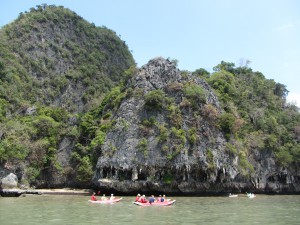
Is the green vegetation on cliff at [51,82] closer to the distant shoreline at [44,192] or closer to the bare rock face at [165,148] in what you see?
the distant shoreline at [44,192]

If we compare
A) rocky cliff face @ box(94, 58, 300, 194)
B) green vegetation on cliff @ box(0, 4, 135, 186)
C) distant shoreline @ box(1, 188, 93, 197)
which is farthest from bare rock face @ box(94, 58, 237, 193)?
green vegetation on cliff @ box(0, 4, 135, 186)

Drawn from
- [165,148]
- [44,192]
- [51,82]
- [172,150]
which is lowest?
[44,192]

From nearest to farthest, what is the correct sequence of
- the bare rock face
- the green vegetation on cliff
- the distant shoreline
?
the distant shoreline < the bare rock face < the green vegetation on cliff

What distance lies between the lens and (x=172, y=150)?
36.4 meters

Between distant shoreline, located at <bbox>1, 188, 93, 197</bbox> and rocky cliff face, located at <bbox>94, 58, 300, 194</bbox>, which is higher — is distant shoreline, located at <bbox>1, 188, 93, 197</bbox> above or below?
below

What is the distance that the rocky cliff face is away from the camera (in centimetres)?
3581

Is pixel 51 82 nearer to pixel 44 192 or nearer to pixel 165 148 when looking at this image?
pixel 44 192

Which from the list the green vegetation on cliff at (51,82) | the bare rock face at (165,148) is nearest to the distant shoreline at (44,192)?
the green vegetation on cliff at (51,82)

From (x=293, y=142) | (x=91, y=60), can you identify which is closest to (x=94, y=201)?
(x=293, y=142)

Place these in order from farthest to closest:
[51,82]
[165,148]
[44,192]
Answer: [51,82] < [44,192] < [165,148]

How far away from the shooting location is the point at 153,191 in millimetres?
36406

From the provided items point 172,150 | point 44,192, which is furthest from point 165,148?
point 44,192

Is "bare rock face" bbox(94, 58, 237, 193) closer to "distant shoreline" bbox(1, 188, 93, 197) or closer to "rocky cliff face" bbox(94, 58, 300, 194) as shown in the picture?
"rocky cliff face" bbox(94, 58, 300, 194)

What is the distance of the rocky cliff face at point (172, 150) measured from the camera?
3581 cm
